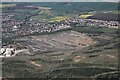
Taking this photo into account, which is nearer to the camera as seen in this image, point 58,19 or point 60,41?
point 60,41

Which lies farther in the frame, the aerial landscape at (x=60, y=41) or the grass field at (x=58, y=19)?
the grass field at (x=58, y=19)

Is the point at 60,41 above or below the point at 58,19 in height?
above

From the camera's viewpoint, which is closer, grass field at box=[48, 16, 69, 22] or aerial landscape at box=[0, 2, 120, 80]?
aerial landscape at box=[0, 2, 120, 80]

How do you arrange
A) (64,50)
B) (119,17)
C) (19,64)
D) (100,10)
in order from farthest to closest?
(100,10) → (119,17) → (64,50) → (19,64)

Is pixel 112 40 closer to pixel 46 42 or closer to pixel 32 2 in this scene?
pixel 46 42

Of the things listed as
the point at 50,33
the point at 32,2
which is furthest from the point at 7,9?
the point at 50,33

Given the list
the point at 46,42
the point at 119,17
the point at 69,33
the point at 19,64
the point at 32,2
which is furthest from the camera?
the point at 32,2

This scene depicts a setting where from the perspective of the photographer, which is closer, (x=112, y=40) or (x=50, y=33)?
(x=112, y=40)
